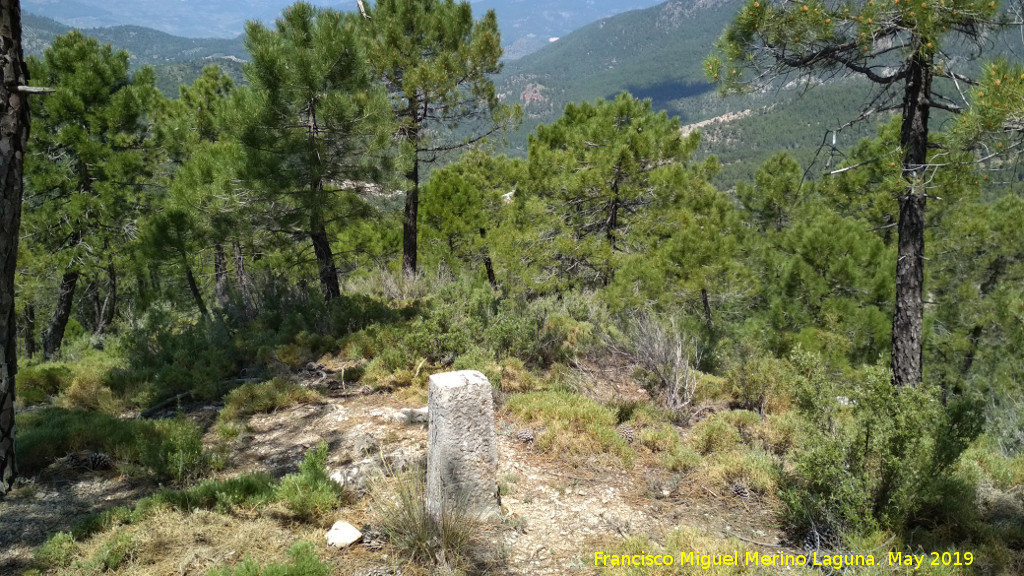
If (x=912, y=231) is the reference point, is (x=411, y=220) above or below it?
above

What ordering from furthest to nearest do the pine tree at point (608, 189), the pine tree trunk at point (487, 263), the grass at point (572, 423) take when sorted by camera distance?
the pine tree trunk at point (487, 263)
the pine tree at point (608, 189)
the grass at point (572, 423)

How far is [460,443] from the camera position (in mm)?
3104

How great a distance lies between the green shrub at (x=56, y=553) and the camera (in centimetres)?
274

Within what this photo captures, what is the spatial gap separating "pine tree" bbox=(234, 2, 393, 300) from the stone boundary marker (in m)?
4.89

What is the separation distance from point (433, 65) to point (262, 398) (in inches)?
244

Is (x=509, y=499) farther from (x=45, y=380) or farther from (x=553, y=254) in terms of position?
(x=553, y=254)

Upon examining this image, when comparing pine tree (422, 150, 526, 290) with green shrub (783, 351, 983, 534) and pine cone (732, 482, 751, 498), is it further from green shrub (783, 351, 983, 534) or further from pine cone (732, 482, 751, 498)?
green shrub (783, 351, 983, 534)

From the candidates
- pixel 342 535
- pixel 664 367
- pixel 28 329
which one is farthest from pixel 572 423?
pixel 28 329

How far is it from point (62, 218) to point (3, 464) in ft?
29.7

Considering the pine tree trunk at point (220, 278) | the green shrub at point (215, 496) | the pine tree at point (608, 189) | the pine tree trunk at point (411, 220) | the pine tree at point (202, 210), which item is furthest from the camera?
the pine tree at point (608, 189)

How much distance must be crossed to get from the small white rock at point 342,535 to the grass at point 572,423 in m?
1.74

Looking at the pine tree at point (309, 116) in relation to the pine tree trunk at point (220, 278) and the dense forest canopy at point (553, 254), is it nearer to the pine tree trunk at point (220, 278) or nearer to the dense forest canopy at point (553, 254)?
the dense forest canopy at point (553, 254)

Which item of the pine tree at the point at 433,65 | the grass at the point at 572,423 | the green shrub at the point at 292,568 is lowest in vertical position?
the grass at the point at 572,423

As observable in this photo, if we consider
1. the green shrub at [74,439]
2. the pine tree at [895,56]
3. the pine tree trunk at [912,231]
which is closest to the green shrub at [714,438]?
the pine tree trunk at [912,231]
